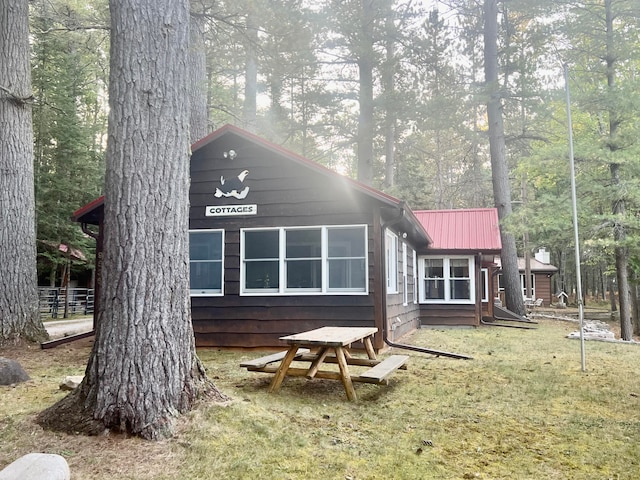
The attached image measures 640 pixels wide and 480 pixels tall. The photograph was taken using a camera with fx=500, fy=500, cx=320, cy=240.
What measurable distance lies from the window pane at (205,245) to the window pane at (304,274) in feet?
4.84

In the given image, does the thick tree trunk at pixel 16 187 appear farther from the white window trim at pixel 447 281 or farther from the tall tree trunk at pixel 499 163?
the tall tree trunk at pixel 499 163

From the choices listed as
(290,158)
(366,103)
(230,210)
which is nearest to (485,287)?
(366,103)

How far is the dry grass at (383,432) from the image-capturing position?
3.39 m

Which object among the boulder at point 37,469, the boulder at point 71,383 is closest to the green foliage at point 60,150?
the boulder at point 71,383

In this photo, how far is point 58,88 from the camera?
17.8 m

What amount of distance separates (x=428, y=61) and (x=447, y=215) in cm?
558

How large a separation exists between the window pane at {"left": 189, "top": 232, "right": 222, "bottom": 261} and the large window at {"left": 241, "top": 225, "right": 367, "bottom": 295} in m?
0.55

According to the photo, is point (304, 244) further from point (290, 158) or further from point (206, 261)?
point (206, 261)

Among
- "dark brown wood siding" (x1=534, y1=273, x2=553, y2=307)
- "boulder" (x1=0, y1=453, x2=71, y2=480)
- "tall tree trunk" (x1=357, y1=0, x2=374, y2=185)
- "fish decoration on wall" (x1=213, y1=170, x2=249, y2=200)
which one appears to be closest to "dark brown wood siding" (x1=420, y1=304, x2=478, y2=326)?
"tall tree trunk" (x1=357, y1=0, x2=374, y2=185)

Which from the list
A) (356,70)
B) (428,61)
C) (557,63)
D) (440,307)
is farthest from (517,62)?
(440,307)

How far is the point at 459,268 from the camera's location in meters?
15.3

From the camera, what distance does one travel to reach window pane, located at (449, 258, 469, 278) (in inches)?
599

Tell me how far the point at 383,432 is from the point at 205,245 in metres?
6.52

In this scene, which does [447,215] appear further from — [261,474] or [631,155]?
[261,474]
